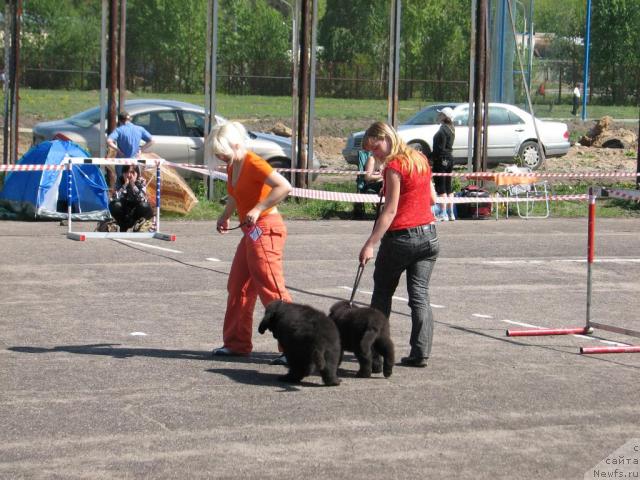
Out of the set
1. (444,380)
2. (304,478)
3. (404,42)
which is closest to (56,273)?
(444,380)

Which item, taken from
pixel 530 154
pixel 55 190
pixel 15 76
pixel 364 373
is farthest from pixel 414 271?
pixel 530 154

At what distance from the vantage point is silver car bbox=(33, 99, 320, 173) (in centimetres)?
2150

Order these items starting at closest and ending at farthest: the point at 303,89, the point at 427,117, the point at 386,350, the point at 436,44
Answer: the point at 386,350 → the point at 303,89 → the point at 427,117 → the point at 436,44

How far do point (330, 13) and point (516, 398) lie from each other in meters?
56.4

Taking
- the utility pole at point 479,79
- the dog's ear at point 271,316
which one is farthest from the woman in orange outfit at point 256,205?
the utility pole at point 479,79

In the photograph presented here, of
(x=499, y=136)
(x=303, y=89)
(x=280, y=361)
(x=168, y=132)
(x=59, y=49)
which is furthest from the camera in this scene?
(x=59, y=49)

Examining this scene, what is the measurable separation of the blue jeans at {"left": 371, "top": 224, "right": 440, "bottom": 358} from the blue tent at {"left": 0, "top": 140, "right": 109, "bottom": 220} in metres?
10.1

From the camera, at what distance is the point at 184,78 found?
163 feet

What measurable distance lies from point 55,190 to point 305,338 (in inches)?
434

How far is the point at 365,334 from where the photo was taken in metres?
7.70

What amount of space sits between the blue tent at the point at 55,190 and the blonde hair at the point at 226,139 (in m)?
9.71

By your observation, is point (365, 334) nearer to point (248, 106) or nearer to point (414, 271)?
point (414, 271)

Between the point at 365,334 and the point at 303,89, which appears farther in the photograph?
the point at 303,89

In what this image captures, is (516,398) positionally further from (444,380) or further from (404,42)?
(404,42)
